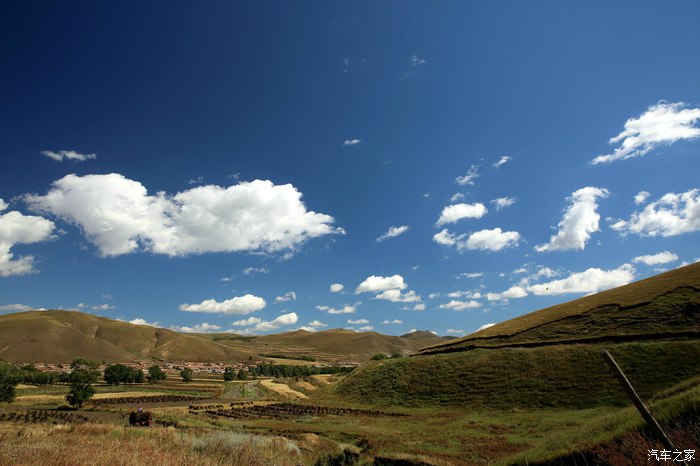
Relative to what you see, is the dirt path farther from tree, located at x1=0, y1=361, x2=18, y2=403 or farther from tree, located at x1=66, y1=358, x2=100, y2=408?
tree, located at x1=0, y1=361, x2=18, y2=403

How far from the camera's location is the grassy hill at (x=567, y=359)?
2029 inches

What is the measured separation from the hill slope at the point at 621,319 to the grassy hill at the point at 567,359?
18 cm

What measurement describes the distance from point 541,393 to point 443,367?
2441 centimetres

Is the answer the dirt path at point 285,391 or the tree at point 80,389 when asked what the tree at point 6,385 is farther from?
the dirt path at point 285,391

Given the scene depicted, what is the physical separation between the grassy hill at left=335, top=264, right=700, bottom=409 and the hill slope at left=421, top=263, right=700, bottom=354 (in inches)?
7.0

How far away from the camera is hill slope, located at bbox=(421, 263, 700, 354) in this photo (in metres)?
60.9

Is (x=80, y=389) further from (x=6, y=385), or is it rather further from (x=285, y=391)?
(x=285, y=391)

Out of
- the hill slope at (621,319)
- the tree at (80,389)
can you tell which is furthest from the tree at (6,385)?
the hill slope at (621,319)

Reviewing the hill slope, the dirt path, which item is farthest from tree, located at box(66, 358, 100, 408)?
the hill slope

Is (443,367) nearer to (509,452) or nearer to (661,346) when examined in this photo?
(661,346)

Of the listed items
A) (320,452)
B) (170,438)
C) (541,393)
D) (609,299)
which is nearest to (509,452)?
(320,452)

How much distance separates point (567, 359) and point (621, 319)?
16907mm

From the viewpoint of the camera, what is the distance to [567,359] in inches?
2446

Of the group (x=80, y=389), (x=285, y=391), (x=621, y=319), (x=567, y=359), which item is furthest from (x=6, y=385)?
(x=621, y=319)
